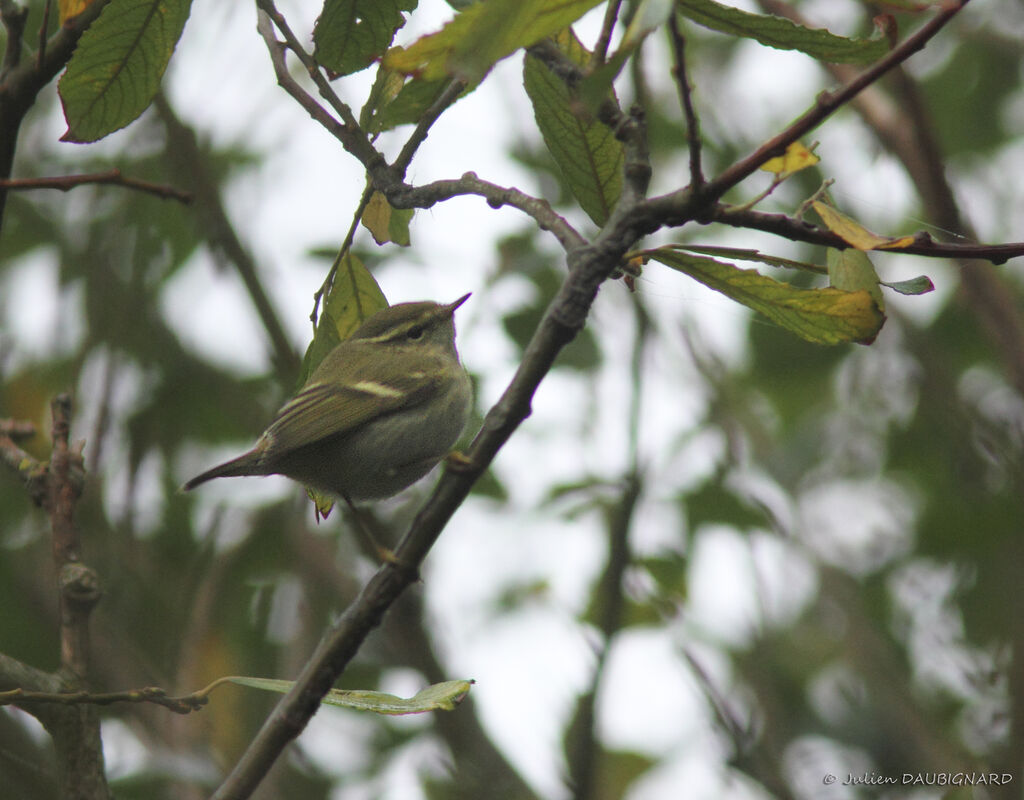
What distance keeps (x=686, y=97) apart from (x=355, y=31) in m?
0.68

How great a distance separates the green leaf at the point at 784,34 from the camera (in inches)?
47.8

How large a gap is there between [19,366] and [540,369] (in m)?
3.57

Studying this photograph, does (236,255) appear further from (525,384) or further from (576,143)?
(525,384)

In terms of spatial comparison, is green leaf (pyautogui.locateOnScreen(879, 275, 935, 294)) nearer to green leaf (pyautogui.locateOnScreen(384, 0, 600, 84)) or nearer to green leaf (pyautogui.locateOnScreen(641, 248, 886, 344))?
green leaf (pyautogui.locateOnScreen(641, 248, 886, 344))

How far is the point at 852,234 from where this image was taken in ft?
4.09

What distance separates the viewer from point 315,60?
1573 mm

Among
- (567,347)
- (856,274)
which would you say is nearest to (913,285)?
(856,274)

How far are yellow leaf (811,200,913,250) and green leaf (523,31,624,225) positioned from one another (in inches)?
10.6

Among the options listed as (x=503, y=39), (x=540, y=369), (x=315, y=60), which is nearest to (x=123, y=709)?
(x=315, y=60)

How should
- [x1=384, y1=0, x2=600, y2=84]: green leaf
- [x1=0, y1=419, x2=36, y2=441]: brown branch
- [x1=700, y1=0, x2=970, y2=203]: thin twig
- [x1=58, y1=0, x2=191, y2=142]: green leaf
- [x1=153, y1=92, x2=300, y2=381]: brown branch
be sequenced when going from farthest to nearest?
[x1=153, y1=92, x2=300, y2=381]: brown branch
[x1=0, y1=419, x2=36, y2=441]: brown branch
[x1=58, y1=0, x2=191, y2=142]: green leaf
[x1=700, y1=0, x2=970, y2=203]: thin twig
[x1=384, y1=0, x2=600, y2=84]: green leaf

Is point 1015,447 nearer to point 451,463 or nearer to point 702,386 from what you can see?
point 702,386

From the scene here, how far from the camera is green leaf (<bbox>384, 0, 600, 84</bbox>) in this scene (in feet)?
3.02

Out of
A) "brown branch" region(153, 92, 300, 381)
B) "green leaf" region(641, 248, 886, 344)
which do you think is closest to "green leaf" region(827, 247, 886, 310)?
"green leaf" region(641, 248, 886, 344)

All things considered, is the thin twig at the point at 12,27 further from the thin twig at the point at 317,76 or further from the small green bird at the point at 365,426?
the small green bird at the point at 365,426
